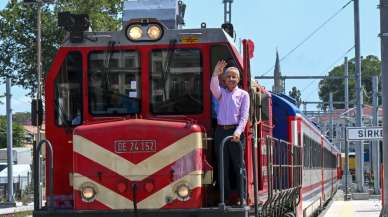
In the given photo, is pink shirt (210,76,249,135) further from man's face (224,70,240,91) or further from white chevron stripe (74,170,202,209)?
white chevron stripe (74,170,202,209)

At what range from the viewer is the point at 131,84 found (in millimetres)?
9578

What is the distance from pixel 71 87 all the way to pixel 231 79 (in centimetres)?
205

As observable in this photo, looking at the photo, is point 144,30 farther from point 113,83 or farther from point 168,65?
point 113,83

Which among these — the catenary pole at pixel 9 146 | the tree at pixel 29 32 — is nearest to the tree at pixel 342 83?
the catenary pole at pixel 9 146

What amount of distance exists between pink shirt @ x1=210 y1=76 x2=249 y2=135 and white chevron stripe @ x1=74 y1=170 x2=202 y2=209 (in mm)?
703

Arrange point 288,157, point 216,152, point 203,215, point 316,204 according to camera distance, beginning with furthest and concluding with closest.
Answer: point 316,204 → point 288,157 → point 216,152 → point 203,215

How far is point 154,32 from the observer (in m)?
9.55

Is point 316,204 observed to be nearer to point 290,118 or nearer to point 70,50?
point 290,118

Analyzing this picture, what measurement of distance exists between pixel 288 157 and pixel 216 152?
5.86 meters

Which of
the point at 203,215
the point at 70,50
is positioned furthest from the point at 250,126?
the point at 70,50

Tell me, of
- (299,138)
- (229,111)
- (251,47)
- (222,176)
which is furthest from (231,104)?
(299,138)

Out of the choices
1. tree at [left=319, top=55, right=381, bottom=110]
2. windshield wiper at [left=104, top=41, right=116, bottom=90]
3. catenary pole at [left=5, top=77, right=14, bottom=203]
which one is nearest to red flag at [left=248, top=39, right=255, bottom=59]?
windshield wiper at [left=104, top=41, right=116, bottom=90]

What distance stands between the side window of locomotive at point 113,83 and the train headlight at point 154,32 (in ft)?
0.95

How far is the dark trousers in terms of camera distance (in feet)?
29.7
